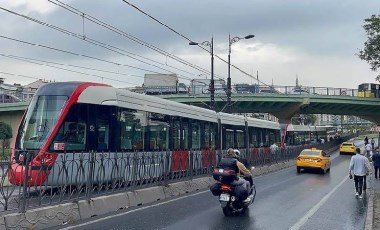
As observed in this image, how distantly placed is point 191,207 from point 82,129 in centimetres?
413

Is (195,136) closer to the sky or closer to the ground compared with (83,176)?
closer to the sky

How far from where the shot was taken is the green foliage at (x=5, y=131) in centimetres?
4881

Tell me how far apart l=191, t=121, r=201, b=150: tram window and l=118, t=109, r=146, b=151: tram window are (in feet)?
17.0

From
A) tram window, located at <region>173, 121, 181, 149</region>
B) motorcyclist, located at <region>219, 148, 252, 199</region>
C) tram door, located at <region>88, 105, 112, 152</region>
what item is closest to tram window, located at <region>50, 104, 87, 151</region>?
tram door, located at <region>88, 105, 112, 152</region>

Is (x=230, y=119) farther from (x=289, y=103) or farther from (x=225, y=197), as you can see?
(x=289, y=103)

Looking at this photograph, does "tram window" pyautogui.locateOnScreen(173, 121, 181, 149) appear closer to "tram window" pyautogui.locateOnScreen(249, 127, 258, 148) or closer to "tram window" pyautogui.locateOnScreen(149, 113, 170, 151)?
"tram window" pyautogui.locateOnScreen(149, 113, 170, 151)

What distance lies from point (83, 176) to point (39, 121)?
153 inches

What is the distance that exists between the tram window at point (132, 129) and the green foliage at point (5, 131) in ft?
119

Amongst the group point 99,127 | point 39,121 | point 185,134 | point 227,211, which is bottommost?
point 227,211

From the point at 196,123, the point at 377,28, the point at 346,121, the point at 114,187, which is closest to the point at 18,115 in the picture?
the point at 196,123

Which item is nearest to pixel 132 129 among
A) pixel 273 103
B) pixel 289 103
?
pixel 273 103

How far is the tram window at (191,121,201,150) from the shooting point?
2212 cm

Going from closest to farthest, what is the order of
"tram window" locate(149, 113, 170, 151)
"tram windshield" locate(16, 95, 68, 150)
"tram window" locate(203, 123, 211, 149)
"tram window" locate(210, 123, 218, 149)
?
"tram windshield" locate(16, 95, 68, 150) → "tram window" locate(149, 113, 170, 151) → "tram window" locate(203, 123, 211, 149) → "tram window" locate(210, 123, 218, 149)

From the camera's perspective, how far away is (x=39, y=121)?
13922 mm
